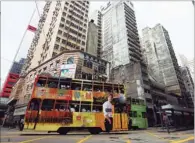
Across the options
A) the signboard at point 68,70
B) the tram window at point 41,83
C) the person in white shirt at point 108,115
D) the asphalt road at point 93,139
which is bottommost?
the asphalt road at point 93,139

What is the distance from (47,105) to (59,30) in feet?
115

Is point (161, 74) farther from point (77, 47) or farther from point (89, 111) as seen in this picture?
point (89, 111)

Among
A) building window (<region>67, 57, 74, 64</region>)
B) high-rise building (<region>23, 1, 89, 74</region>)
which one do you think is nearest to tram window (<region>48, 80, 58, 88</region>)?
building window (<region>67, 57, 74, 64</region>)

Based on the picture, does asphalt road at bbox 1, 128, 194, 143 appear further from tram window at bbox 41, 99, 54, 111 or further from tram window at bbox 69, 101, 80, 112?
tram window at bbox 69, 101, 80, 112

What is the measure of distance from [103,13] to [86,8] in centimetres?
2385

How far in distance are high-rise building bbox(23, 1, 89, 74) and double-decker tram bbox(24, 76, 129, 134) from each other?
2579 centimetres

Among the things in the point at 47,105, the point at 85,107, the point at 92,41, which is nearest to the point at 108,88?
the point at 85,107

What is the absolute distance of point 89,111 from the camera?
1237 cm

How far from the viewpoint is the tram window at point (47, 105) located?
1136 centimetres

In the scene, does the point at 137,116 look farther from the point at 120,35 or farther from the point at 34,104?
the point at 120,35

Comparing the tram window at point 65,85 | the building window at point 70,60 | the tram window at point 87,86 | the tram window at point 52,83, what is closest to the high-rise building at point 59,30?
the building window at point 70,60

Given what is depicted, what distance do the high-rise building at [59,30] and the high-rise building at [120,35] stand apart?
15254 mm

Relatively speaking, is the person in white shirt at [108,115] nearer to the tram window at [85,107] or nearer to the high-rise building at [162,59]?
the tram window at [85,107]

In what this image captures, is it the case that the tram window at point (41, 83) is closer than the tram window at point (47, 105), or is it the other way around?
the tram window at point (47, 105)
